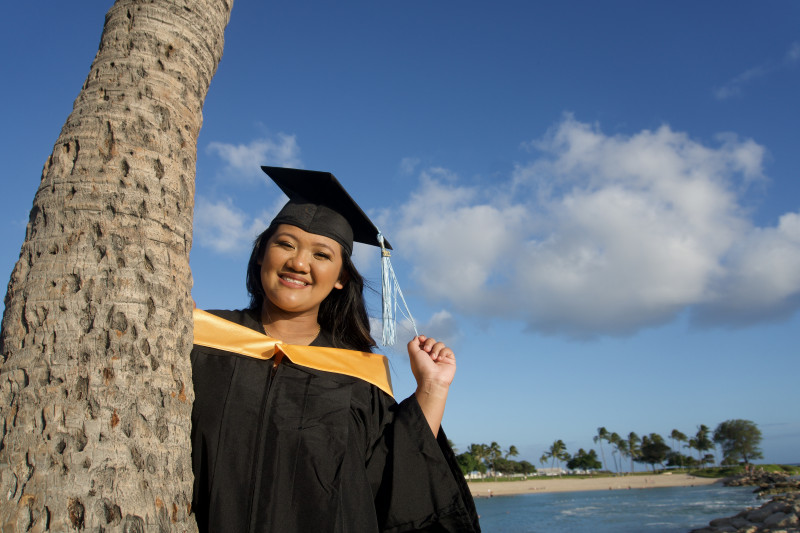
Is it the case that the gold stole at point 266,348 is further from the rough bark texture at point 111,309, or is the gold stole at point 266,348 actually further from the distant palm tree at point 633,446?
the distant palm tree at point 633,446

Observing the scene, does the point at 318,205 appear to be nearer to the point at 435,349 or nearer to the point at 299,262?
the point at 299,262

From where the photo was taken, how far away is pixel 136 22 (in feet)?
5.93

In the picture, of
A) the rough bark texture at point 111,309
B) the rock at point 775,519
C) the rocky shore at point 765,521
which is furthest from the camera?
the rock at point 775,519

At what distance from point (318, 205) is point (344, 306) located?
0.64 meters

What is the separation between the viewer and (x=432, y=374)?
9.05ft

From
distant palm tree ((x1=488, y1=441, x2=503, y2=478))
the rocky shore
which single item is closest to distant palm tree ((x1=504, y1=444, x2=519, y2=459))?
distant palm tree ((x1=488, y1=441, x2=503, y2=478))

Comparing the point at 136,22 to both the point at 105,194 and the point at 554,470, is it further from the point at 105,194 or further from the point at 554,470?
the point at 554,470

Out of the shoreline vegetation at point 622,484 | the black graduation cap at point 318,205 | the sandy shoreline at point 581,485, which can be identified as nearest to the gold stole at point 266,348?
the black graduation cap at point 318,205

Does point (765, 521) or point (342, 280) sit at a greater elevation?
point (342, 280)

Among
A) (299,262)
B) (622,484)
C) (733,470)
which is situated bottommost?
(622,484)

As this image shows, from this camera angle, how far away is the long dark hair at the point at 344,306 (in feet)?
10.3

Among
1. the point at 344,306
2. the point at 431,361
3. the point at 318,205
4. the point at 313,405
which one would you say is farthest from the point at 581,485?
the point at 313,405

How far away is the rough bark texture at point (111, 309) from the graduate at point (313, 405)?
49 centimetres

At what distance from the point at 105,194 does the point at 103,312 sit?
0.35m
